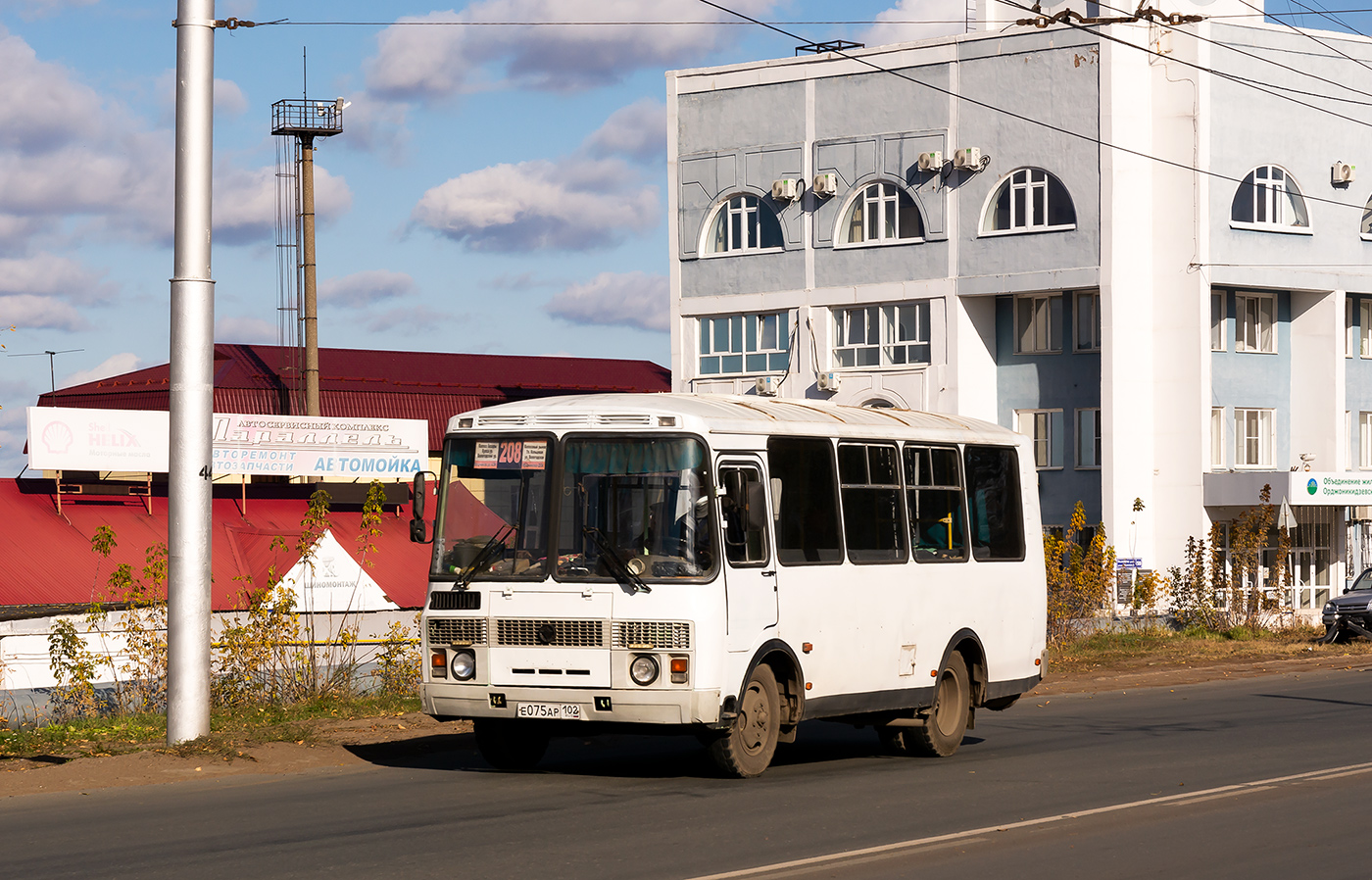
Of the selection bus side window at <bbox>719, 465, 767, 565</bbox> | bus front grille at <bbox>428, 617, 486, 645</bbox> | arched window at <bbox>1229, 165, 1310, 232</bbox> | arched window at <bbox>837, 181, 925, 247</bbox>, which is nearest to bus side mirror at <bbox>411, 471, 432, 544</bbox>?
bus front grille at <bbox>428, 617, 486, 645</bbox>

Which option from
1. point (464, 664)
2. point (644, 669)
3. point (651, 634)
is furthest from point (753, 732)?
point (464, 664)

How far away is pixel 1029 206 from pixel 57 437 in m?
28.3

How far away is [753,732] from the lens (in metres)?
13.0

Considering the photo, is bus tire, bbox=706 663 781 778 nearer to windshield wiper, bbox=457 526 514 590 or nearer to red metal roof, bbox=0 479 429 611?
windshield wiper, bbox=457 526 514 590

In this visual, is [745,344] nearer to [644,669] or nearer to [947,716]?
[947,716]

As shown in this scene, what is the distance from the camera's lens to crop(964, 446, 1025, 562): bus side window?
1590 centimetres

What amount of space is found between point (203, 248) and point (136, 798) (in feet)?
15.0

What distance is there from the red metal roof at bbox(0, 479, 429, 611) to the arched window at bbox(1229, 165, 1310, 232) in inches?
1003

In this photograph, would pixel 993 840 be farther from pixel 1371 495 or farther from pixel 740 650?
pixel 1371 495

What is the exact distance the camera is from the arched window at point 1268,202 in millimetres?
47625

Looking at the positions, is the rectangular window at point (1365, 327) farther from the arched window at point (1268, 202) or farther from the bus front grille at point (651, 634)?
the bus front grille at point (651, 634)

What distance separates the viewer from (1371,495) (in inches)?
1973

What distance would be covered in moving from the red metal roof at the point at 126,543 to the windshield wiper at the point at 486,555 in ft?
108

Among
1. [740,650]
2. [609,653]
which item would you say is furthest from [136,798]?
[740,650]
